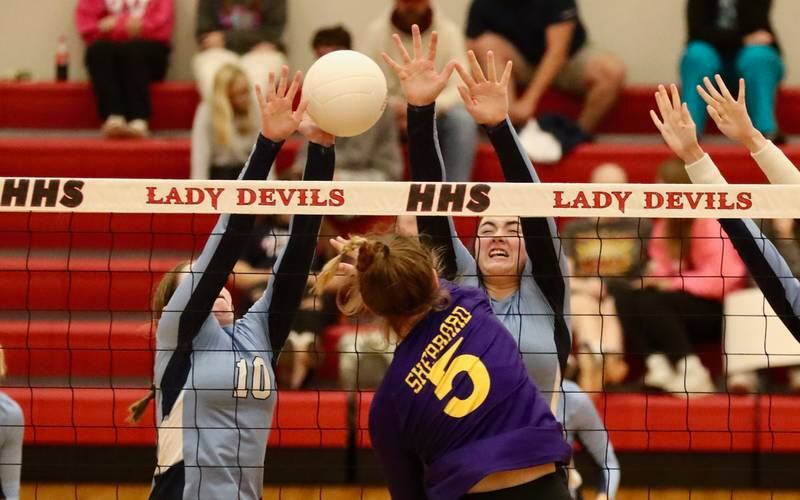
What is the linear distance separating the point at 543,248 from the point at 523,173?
0.26 m

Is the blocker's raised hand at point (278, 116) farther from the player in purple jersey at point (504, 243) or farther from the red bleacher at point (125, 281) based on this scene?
the red bleacher at point (125, 281)

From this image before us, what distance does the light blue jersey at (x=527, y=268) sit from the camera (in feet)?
14.5

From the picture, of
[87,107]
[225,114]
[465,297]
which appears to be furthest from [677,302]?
[87,107]

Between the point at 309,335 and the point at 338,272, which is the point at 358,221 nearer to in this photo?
the point at 309,335

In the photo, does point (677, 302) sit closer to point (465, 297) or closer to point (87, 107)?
point (465, 297)

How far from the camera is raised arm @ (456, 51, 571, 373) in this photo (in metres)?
4.43

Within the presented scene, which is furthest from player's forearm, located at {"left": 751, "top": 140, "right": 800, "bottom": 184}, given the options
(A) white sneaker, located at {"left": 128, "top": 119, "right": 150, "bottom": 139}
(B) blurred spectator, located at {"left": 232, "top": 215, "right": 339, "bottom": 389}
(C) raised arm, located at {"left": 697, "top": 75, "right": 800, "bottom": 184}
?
(A) white sneaker, located at {"left": 128, "top": 119, "right": 150, "bottom": 139}

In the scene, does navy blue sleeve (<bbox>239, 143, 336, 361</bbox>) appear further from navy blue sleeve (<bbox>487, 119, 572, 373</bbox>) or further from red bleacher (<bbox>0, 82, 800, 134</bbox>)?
red bleacher (<bbox>0, 82, 800, 134</bbox>)

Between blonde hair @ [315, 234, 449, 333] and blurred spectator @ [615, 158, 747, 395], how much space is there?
347cm

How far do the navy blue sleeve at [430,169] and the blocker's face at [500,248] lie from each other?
0.35 ft

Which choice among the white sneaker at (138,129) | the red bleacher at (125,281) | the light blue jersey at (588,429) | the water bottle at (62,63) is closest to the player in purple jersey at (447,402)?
the light blue jersey at (588,429)

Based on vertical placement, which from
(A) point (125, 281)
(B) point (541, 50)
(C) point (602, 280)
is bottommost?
(A) point (125, 281)

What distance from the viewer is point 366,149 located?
843 centimetres

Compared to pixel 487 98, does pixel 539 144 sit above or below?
below
